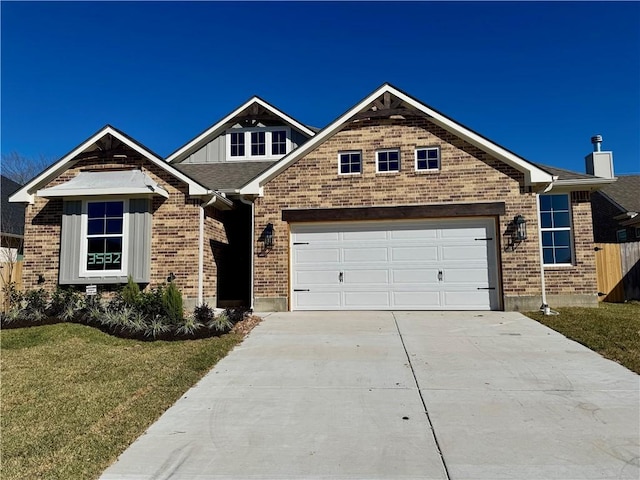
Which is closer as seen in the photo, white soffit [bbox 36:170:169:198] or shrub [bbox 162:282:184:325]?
shrub [bbox 162:282:184:325]

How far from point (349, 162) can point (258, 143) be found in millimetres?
6043

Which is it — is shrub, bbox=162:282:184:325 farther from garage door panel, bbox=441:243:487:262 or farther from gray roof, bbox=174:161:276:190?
garage door panel, bbox=441:243:487:262

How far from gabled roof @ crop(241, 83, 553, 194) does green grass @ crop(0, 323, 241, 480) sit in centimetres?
514

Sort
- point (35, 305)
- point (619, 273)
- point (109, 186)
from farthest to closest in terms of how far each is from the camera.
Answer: point (619, 273)
point (109, 186)
point (35, 305)

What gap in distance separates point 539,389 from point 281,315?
264 inches

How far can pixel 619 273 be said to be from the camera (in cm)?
1471

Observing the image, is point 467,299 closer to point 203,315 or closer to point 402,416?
point 203,315

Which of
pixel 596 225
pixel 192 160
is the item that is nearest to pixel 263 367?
pixel 192 160

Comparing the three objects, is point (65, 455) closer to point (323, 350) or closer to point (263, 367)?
point (263, 367)

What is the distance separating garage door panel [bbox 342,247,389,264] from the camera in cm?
1189

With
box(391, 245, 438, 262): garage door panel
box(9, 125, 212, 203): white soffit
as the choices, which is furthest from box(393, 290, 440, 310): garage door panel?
box(9, 125, 212, 203): white soffit

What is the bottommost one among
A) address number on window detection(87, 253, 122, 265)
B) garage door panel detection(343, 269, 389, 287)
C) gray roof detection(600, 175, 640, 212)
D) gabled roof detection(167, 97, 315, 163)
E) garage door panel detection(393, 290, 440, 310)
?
garage door panel detection(393, 290, 440, 310)

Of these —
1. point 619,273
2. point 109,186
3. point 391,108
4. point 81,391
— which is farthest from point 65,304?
point 619,273

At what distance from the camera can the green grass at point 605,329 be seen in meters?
7.29
